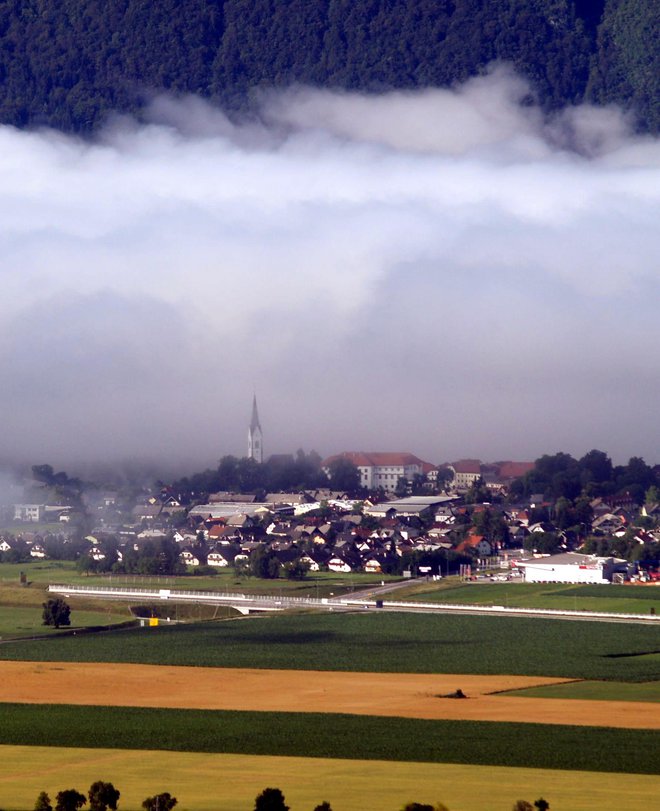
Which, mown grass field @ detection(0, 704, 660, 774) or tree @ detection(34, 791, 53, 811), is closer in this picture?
tree @ detection(34, 791, 53, 811)

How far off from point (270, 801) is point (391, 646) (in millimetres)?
35185

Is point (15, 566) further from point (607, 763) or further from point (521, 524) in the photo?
point (607, 763)

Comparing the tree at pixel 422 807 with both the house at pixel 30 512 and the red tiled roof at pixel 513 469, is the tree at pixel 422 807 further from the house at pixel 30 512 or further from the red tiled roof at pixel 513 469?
the red tiled roof at pixel 513 469

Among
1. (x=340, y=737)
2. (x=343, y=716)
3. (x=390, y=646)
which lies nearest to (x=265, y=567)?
(x=390, y=646)

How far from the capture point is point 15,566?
111625mm

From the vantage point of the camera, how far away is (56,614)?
265 ft

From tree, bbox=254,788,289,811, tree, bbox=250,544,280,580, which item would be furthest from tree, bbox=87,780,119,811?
tree, bbox=250,544,280,580

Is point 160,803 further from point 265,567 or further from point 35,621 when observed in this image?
point 265,567

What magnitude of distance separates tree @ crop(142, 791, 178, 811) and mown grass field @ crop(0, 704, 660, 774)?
24.6ft

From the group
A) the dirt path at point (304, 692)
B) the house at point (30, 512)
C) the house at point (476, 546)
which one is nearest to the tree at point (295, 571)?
the house at point (476, 546)

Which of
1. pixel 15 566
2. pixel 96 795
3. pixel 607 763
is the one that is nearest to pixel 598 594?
pixel 15 566

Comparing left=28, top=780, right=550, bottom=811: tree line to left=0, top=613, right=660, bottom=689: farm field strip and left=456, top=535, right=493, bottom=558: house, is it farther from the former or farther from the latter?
left=456, top=535, right=493, bottom=558: house

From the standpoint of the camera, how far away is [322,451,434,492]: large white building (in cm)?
→ 17062

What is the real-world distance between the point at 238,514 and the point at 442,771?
102m
